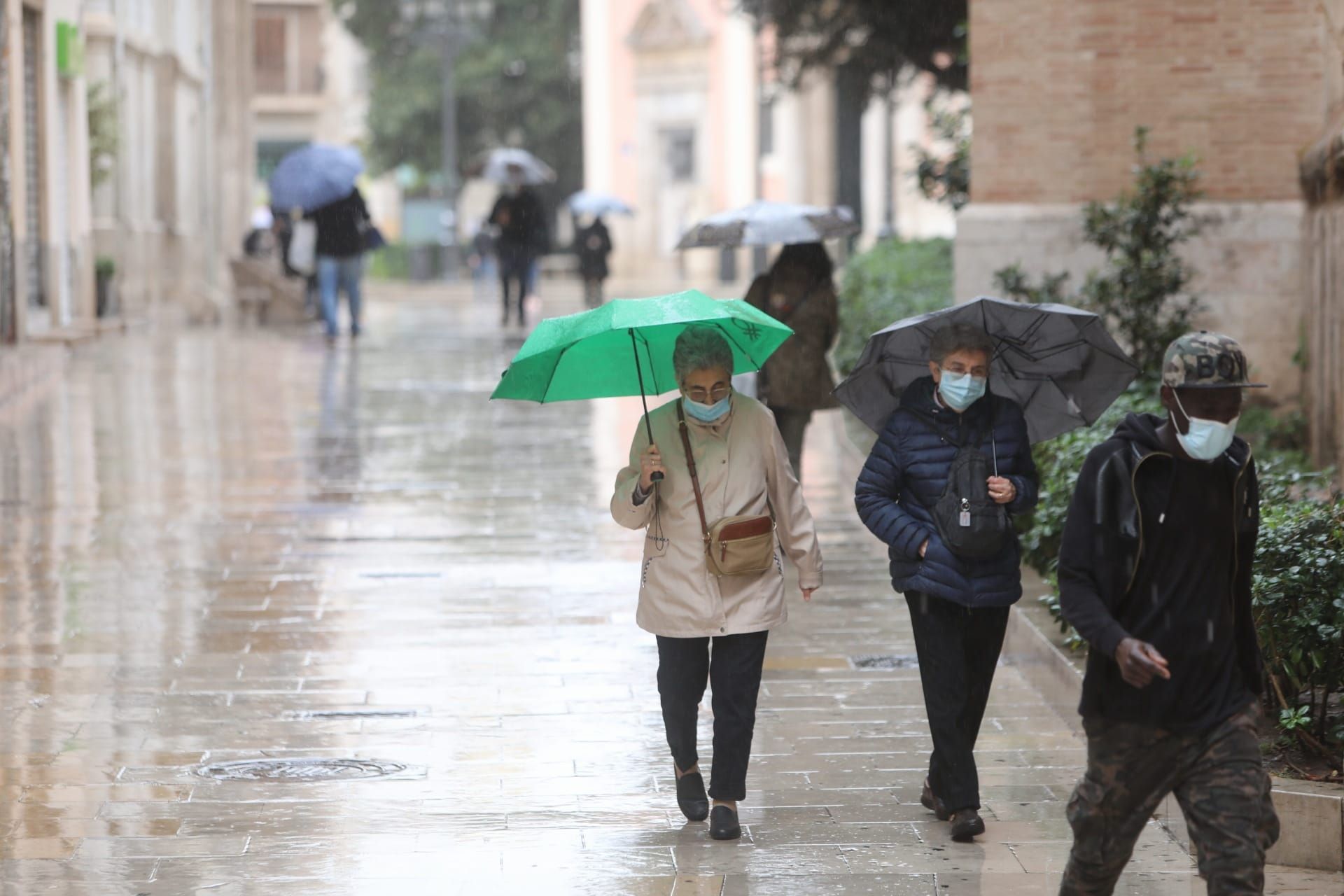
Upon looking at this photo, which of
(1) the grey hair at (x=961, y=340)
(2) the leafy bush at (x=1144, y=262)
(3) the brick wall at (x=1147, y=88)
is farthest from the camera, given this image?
(3) the brick wall at (x=1147, y=88)

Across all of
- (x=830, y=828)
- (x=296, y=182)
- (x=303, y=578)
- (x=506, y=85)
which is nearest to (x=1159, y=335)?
(x=303, y=578)

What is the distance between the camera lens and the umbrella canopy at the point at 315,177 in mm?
25656

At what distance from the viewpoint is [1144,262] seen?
527 inches

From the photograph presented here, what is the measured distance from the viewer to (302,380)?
2017 centimetres

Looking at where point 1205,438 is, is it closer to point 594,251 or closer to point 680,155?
point 594,251

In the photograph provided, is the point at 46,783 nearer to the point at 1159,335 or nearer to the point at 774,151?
the point at 1159,335

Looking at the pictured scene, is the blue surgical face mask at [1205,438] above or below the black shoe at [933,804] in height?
above

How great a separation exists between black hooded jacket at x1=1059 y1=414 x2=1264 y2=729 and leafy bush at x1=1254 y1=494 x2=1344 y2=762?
4.97 feet

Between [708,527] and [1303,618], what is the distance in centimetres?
174

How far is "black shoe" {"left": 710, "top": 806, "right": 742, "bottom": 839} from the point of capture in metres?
5.85

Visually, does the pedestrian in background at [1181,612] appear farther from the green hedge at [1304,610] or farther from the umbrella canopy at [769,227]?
the umbrella canopy at [769,227]

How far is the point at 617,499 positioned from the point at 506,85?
5191 centimetres

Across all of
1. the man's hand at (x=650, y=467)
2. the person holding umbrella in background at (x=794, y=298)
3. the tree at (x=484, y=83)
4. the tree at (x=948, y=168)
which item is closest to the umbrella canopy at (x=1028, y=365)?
the man's hand at (x=650, y=467)

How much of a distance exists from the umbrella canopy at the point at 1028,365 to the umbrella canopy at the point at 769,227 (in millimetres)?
4150
